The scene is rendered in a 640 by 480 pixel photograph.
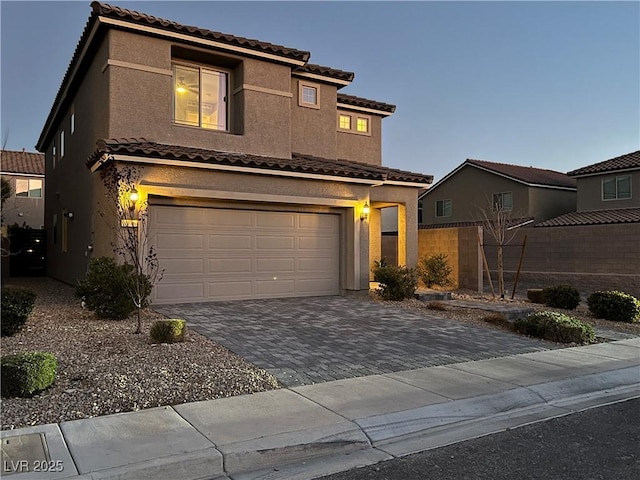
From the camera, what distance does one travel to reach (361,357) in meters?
7.97

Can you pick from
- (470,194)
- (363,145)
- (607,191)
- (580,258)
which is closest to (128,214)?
(363,145)

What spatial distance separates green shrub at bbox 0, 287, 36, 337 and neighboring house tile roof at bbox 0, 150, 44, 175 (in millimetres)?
24788

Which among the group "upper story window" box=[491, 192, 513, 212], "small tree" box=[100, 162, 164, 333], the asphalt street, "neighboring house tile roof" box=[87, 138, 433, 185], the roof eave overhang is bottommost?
the asphalt street

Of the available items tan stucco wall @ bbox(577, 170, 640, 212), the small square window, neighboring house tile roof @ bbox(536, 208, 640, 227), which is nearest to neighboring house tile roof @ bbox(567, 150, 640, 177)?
tan stucco wall @ bbox(577, 170, 640, 212)

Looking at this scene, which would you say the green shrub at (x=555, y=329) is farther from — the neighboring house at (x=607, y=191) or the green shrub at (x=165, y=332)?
the neighboring house at (x=607, y=191)

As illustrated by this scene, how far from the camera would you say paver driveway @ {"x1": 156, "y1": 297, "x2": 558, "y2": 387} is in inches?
295

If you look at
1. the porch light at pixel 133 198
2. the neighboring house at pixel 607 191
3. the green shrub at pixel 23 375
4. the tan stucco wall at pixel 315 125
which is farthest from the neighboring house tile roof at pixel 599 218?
the green shrub at pixel 23 375

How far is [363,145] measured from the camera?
1891 centimetres

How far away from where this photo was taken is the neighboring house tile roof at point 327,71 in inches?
634

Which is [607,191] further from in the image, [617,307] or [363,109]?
[617,307]

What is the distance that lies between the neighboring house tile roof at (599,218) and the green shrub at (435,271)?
795cm

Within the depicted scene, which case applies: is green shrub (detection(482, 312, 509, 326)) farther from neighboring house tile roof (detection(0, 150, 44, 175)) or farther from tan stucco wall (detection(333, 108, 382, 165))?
neighboring house tile roof (detection(0, 150, 44, 175))

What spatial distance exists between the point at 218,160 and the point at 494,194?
69.1ft

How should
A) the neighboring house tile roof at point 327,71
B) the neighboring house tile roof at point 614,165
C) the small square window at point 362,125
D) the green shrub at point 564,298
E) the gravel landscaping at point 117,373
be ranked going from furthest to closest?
the neighboring house tile roof at point 614,165, the small square window at point 362,125, the neighboring house tile roof at point 327,71, the green shrub at point 564,298, the gravel landscaping at point 117,373
